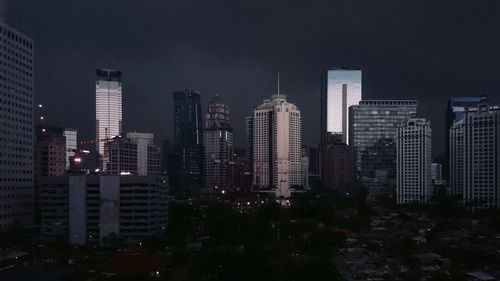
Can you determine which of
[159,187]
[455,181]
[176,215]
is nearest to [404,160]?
[455,181]

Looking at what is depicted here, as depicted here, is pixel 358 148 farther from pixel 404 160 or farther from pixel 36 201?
pixel 36 201

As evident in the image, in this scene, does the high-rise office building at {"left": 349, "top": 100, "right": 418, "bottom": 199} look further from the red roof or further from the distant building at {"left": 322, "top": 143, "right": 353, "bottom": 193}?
the red roof

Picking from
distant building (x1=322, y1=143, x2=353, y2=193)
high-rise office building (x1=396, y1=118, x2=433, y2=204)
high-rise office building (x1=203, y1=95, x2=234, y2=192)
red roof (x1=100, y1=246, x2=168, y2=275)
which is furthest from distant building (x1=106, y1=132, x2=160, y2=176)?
red roof (x1=100, y1=246, x2=168, y2=275)

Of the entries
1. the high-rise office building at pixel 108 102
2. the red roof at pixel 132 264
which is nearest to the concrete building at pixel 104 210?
the red roof at pixel 132 264

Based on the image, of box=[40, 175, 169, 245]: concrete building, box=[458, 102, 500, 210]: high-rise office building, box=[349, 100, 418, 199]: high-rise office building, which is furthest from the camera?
box=[349, 100, 418, 199]: high-rise office building

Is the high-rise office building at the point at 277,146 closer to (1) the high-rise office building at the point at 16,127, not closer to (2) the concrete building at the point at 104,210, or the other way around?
(1) the high-rise office building at the point at 16,127

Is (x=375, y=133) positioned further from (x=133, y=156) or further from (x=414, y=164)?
(x=133, y=156)

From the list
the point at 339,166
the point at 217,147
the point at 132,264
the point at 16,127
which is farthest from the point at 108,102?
the point at 132,264
